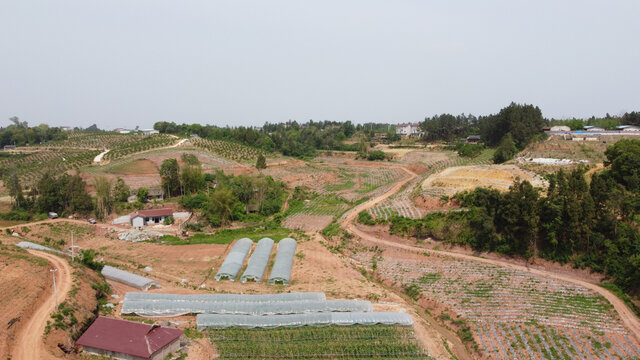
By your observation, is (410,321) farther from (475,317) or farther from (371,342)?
(475,317)

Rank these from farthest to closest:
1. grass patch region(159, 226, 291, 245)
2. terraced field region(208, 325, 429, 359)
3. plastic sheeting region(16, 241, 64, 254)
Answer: grass patch region(159, 226, 291, 245), plastic sheeting region(16, 241, 64, 254), terraced field region(208, 325, 429, 359)

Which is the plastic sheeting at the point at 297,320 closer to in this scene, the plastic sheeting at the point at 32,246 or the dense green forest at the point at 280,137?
the plastic sheeting at the point at 32,246

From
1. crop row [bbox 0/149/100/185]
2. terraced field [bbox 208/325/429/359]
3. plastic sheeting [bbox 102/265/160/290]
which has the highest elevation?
crop row [bbox 0/149/100/185]

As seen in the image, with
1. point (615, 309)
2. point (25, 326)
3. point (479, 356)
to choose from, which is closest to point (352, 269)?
point (479, 356)

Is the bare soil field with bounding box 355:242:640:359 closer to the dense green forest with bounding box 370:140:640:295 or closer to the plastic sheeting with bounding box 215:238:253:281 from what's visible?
the dense green forest with bounding box 370:140:640:295

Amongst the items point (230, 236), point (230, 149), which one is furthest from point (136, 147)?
point (230, 236)

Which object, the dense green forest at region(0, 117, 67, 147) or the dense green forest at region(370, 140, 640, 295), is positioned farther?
the dense green forest at region(0, 117, 67, 147)

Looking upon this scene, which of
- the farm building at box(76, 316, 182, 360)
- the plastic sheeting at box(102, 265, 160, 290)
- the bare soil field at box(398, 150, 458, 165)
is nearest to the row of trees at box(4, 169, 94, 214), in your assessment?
the plastic sheeting at box(102, 265, 160, 290)

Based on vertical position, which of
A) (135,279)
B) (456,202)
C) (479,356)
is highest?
(456,202)
